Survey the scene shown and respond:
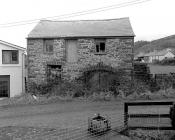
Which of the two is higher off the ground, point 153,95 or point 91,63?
point 91,63

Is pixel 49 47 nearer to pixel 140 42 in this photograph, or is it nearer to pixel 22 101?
pixel 22 101

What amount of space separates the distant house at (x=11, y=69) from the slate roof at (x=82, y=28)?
3592mm

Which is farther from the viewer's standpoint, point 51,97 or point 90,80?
point 90,80

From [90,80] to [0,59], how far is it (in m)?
10.1

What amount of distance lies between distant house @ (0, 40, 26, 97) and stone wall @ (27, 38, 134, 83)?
11.4ft

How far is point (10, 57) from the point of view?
1071 inches

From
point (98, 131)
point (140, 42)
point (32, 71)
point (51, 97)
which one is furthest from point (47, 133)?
point (140, 42)


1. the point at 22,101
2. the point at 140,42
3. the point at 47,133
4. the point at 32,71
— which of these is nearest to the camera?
the point at 47,133

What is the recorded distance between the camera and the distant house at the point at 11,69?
26703 mm

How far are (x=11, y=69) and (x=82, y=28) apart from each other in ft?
28.4

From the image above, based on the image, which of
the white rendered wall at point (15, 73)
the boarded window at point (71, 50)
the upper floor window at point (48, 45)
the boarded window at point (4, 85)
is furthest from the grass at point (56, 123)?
the boarded window at point (4, 85)

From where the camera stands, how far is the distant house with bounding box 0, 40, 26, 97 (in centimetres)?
2670

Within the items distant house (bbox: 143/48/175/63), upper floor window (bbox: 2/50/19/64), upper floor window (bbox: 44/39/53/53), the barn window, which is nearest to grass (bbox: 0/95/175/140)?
the barn window

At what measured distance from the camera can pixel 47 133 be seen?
10086mm
